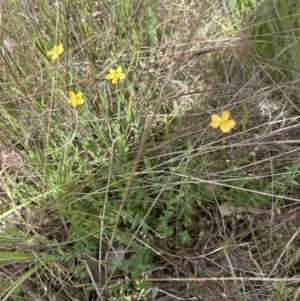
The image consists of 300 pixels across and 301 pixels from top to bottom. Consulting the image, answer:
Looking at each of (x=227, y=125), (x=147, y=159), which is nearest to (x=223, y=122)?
(x=227, y=125)

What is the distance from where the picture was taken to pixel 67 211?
1.24 metres

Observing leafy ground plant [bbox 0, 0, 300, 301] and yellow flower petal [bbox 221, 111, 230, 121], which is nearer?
yellow flower petal [bbox 221, 111, 230, 121]

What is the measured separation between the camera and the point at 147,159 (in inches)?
48.8

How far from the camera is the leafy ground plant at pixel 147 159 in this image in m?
1.21

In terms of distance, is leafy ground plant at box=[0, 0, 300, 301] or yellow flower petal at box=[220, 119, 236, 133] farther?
leafy ground plant at box=[0, 0, 300, 301]

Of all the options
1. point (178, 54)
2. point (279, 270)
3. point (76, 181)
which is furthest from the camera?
point (178, 54)

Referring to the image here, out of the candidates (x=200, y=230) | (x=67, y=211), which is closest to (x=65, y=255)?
(x=67, y=211)

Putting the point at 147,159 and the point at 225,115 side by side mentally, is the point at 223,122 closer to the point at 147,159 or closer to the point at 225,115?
the point at 225,115

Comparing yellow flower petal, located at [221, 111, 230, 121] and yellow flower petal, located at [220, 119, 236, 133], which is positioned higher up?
yellow flower petal, located at [221, 111, 230, 121]

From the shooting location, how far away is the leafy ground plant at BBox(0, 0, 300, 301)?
47.8 inches

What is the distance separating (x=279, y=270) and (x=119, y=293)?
18.1 inches

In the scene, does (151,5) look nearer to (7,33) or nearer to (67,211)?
(7,33)

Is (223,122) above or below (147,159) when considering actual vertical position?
above

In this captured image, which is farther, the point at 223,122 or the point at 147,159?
the point at 147,159
